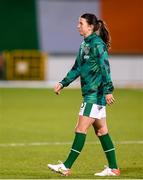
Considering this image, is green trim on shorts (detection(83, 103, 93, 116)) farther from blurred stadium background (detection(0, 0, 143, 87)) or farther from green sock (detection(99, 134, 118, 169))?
blurred stadium background (detection(0, 0, 143, 87))

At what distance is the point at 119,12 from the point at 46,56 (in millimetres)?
3667

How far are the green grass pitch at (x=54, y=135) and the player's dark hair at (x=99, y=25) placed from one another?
1.72m

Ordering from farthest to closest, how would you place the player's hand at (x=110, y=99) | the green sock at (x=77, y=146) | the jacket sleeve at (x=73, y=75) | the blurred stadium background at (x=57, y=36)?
the blurred stadium background at (x=57, y=36)
the jacket sleeve at (x=73, y=75)
the green sock at (x=77, y=146)
the player's hand at (x=110, y=99)

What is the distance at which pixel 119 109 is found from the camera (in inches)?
768

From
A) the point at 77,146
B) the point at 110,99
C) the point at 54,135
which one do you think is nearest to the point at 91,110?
the point at 110,99

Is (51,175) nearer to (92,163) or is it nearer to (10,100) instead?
(92,163)

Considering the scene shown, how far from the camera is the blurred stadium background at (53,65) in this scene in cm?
1576

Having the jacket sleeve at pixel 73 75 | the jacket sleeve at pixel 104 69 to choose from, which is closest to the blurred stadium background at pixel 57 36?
the jacket sleeve at pixel 73 75

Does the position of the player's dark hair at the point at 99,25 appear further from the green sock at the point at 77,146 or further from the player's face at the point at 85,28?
the green sock at the point at 77,146

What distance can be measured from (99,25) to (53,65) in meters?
20.2

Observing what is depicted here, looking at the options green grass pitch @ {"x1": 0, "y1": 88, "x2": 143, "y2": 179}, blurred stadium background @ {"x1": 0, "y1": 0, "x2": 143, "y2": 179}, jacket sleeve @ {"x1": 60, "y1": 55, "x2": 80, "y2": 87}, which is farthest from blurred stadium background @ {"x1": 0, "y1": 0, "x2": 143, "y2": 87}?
jacket sleeve @ {"x1": 60, "y1": 55, "x2": 80, "y2": 87}

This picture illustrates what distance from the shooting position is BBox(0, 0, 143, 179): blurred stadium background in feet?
51.7

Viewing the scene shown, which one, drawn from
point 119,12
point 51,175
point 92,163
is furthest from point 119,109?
point 119,12

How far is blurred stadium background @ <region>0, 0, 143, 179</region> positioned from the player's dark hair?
4272 millimetres
